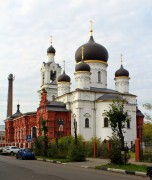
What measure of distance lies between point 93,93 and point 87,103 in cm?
210

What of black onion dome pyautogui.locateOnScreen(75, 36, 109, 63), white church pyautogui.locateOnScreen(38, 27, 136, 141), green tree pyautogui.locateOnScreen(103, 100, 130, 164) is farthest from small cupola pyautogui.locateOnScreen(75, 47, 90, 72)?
green tree pyautogui.locateOnScreen(103, 100, 130, 164)

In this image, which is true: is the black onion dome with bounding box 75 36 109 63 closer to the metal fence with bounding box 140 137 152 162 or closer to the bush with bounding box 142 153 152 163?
the metal fence with bounding box 140 137 152 162

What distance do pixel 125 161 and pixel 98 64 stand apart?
36194mm

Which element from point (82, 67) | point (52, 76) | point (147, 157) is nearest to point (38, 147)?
point (147, 157)

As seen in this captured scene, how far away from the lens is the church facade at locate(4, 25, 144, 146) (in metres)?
51.4

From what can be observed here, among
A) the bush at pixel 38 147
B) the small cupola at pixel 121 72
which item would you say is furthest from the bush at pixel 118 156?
the small cupola at pixel 121 72

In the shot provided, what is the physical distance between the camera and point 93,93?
52938 mm

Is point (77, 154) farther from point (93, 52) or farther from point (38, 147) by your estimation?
point (93, 52)

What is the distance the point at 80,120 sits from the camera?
2010 inches

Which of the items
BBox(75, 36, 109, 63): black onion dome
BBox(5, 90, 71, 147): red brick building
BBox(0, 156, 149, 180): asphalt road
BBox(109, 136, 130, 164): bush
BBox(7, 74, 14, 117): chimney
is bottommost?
BBox(0, 156, 149, 180): asphalt road

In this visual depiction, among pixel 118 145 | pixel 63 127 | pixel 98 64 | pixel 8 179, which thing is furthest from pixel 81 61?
pixel 8 179

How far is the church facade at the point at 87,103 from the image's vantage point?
51406 millimetres

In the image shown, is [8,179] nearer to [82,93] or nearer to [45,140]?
[45,140]

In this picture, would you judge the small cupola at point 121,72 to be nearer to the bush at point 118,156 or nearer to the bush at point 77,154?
the bush at point 77,154
